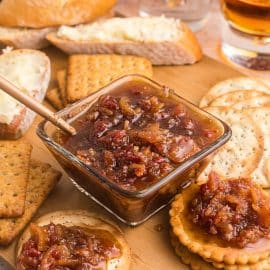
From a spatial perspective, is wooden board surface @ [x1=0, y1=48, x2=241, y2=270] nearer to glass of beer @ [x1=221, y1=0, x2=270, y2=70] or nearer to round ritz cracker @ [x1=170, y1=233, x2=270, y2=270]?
round ritz cracker @ [x1=170, y1=233, x2=270, y2=270]

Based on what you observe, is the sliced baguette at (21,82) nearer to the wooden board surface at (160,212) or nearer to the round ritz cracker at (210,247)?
the wooden board surface at (160,212)

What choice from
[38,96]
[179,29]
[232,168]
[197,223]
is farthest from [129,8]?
[197,223]

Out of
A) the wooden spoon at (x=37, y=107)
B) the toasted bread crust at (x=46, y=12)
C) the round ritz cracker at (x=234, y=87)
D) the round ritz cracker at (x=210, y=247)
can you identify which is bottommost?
the round ritz cracker at (x=210, y=247)

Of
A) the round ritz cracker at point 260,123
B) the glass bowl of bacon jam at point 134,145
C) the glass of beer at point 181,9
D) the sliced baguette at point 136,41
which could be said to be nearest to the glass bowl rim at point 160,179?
the glass bowl of bacon jam at point 134,145

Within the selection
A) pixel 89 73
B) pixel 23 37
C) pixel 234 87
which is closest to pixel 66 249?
pixel 89 73

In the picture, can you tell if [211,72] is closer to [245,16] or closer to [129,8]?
[245,16]
